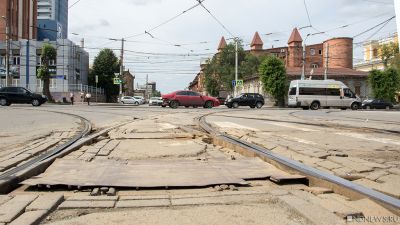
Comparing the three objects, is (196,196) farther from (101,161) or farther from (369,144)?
(369,144)

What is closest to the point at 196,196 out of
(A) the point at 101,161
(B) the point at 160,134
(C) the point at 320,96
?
(A) the point at 101,161

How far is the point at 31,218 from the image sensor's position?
12.3 feet

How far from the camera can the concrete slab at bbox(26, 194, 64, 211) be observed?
409 cm

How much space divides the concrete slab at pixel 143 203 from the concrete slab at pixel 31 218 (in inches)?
27.2

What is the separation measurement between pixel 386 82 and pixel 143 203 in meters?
54.6

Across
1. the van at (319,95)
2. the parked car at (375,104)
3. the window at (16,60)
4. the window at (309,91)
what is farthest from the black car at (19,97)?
the parked car at (375,104)

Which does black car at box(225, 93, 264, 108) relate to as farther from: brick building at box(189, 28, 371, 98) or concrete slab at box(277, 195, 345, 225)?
concrete slab at box(277, 195, 345, 225)

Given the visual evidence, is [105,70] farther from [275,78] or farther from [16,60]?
[275,78]

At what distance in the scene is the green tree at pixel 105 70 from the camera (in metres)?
71.3

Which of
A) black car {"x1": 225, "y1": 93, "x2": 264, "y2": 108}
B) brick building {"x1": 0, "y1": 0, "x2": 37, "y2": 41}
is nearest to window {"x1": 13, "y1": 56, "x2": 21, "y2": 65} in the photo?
brick building {"x1": 0, "y1": 0, "x2": 37, "y2": 41}

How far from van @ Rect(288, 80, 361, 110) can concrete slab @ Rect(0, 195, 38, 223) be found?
3601cm

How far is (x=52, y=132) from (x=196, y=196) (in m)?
8.32

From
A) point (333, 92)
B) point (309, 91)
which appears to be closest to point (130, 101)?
point (309, 91)

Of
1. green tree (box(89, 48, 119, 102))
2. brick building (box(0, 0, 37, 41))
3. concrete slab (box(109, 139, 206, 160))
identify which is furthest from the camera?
green tree (box(89, 48, 119, 102))
